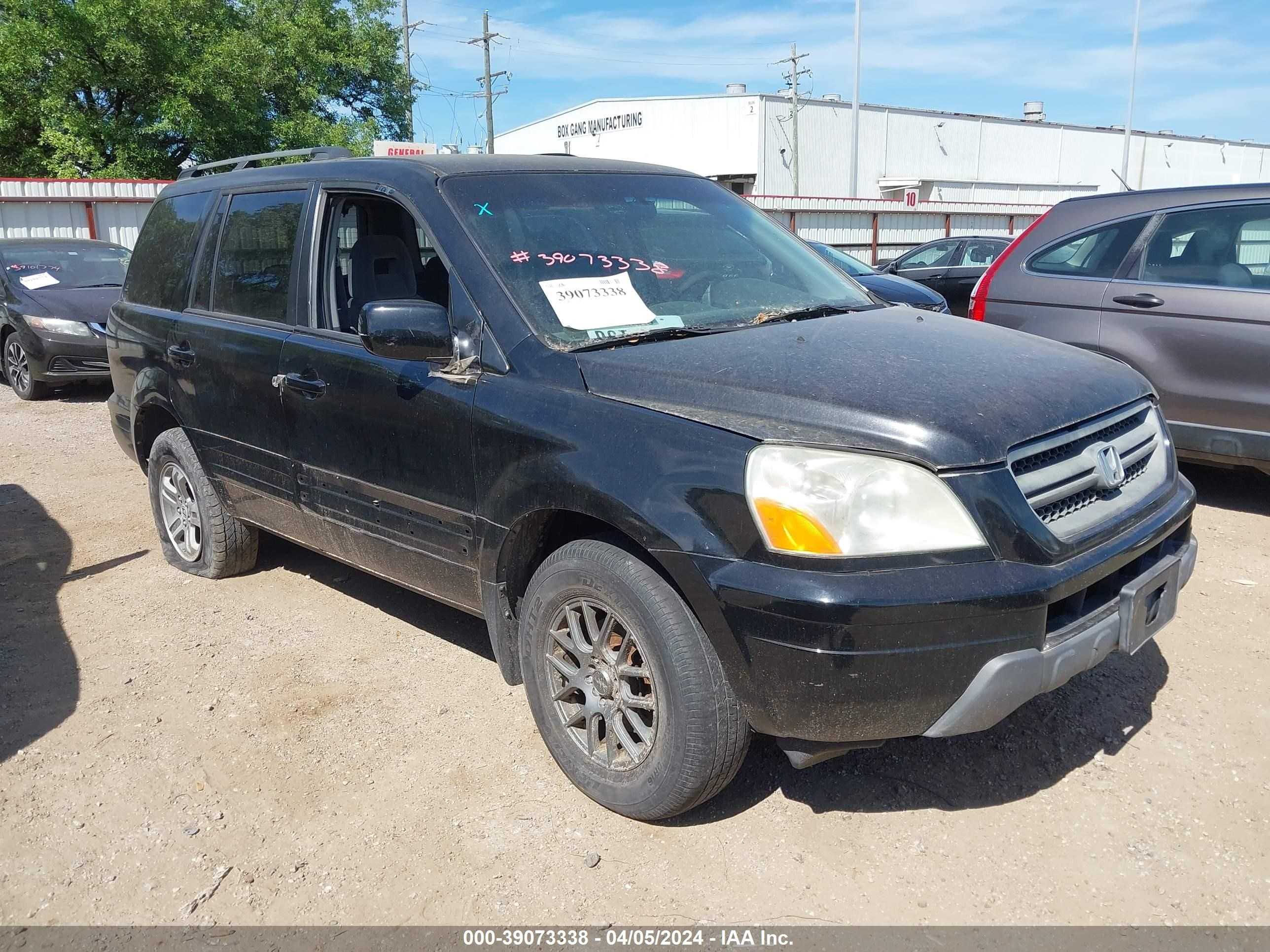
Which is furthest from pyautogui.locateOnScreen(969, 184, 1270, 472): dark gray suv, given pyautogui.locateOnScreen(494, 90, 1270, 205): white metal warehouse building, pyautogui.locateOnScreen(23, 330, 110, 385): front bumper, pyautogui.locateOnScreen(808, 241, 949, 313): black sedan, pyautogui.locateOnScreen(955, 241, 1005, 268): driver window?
pyautogui.locateOnScreen(494, 90, 1270, 205): white metal warehouse building

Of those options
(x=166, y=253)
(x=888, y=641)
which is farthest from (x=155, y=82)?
(x=888, y=641)

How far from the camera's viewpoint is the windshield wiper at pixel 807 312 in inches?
136

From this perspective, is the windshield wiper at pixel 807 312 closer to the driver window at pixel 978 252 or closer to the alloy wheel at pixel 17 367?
the alloy wheel at pixel 17 367

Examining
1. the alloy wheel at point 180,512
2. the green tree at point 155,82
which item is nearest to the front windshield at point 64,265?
the alloy wheel at point 180,512

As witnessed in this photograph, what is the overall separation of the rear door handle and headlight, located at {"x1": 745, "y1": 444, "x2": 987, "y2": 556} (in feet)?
6.33

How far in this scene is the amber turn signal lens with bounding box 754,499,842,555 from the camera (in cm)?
244

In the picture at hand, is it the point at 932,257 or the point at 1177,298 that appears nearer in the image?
the point at 1177,298

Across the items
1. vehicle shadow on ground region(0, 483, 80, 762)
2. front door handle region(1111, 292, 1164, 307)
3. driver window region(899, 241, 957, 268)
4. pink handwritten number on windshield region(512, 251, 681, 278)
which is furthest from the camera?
driver window region(899, 241, 957, 268)

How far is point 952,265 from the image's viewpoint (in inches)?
553

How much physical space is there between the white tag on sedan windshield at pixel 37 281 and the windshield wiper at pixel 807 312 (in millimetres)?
9813

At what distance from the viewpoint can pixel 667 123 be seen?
47.9 m

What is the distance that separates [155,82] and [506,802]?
84.3 ft

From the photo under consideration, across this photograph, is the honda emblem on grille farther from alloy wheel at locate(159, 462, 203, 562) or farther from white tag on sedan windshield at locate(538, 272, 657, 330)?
alloy wheel at locate(159, 462, 203, 562)

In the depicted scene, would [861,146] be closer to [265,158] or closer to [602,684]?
[265,158]
